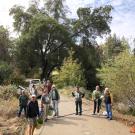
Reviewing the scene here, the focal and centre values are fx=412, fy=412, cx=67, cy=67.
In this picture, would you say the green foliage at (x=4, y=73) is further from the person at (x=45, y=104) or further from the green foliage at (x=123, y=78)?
the person at (x=45, y=104)

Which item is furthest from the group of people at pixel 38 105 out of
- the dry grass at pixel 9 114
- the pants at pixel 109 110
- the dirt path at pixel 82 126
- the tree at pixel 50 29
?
the tree at pixel 50 29

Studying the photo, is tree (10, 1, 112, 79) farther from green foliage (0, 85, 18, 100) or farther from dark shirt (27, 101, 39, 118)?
dark shirt (27, 101, 39, 118)

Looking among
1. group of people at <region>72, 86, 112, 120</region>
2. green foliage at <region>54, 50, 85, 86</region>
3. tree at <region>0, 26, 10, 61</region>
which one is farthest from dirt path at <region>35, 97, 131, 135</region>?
tree at <region>0, 26, 10, 61</region>

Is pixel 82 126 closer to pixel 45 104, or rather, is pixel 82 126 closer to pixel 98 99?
pixel 45 104

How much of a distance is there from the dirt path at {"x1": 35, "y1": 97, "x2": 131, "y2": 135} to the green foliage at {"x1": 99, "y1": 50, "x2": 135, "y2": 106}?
15.7ft

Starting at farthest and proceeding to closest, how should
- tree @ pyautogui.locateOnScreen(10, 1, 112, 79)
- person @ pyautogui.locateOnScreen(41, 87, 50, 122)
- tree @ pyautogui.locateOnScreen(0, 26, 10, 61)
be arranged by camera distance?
1. tree @ pyautogui.locateOnScreen(0, 26, 10, 61)
2. tree @ pyautogui.locateOnScreen(10, 1, 112, 79)
3. person @ pyautogui.locateOnScreen(41, 87, 50, 122)

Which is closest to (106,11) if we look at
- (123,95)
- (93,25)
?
(93,25)

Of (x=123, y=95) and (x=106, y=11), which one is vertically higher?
(x=106, y=11)

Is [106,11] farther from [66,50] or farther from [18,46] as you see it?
[18,46]

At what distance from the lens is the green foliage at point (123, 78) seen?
29094 mm

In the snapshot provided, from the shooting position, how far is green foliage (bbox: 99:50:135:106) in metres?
29.1

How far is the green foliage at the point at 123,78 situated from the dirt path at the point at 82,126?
4.79 meters

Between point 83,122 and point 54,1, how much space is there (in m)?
48.0

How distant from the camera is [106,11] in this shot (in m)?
66.6
